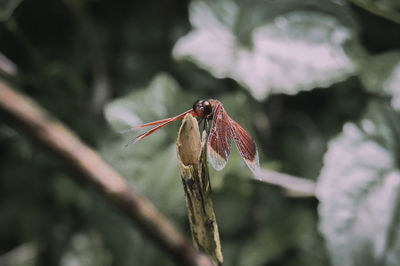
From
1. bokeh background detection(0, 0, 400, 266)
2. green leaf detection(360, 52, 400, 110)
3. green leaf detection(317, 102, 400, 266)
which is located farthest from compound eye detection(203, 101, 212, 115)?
green leaf detection(360, 52, 400, 110)

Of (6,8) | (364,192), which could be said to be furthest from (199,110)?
(6,8)

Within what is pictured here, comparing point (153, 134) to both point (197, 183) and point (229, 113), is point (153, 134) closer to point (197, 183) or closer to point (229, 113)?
point (229, 113)

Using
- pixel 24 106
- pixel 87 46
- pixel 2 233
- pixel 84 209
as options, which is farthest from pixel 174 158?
pixel 2 233

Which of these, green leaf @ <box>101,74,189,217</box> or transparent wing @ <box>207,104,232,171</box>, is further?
green leaf @ <box>101,74,189,217</box>

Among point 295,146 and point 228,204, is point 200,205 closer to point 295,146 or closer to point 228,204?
point 228,204

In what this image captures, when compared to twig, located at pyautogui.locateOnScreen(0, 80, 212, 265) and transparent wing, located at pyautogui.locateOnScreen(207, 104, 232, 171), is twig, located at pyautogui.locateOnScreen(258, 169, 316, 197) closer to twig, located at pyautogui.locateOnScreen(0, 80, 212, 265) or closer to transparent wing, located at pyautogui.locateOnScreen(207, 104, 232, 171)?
twig, located at pyautogui.locateOnScreen(0, 80, 212, 265)

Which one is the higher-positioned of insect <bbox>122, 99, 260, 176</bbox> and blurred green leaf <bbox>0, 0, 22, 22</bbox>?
blurred green leaf <bbox>0, 0, 22, 22</bbox>

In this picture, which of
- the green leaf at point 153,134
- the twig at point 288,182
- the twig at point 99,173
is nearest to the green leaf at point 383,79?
the twig at point 288,182
